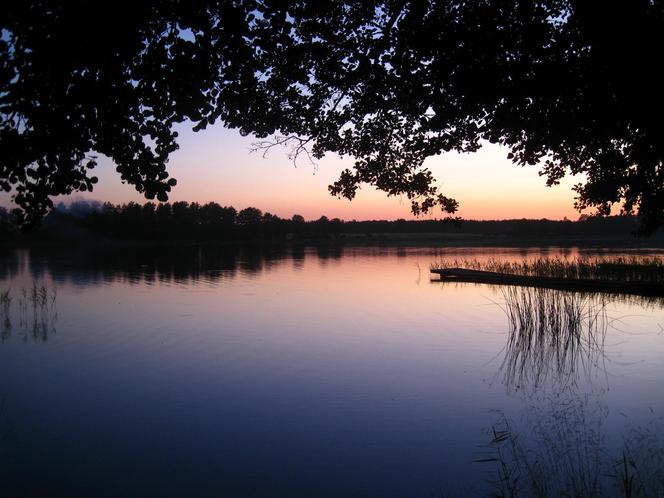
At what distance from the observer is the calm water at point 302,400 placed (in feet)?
22.2

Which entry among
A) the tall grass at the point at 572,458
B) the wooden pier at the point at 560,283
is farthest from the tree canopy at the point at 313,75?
the wooden pier at the point at 560,283

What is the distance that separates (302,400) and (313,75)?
563cm

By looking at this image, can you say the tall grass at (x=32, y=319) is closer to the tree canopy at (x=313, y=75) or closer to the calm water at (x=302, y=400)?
the calm water at (x=302, y=400)

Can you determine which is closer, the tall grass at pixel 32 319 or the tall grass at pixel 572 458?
the tall grass at pixel 572 458

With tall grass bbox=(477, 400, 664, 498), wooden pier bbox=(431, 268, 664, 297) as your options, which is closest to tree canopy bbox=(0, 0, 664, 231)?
tall grass bbox=(477, 400, 664, 498)

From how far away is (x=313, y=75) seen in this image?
8.57m

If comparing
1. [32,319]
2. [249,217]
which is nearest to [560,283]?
[32,319]

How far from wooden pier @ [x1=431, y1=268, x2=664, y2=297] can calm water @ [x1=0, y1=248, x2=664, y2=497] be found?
2.36 metres

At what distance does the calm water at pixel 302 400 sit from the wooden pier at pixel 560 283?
2.36m

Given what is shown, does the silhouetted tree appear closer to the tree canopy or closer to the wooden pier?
the wooden pier

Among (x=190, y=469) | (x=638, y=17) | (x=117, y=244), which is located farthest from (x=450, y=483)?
(x=117, y=244)

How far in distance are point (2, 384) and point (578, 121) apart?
37.1ft

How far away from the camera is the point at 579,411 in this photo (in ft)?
28.6

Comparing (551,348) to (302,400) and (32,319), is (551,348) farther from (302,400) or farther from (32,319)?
(32,319)
